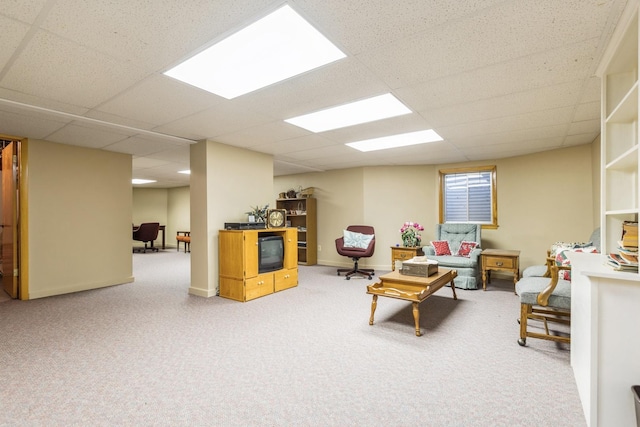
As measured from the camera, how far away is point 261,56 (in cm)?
204

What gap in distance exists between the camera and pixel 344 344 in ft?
8.63

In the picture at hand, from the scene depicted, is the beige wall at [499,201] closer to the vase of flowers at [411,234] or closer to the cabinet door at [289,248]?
the vase of flowers at [411,234]

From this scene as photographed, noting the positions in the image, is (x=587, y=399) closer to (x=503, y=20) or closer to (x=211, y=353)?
(x=503, y=20)

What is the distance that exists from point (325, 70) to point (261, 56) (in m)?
0.47

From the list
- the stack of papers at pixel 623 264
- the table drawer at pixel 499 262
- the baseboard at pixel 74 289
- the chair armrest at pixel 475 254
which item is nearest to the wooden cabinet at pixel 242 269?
the baseboard at pixel 74 289

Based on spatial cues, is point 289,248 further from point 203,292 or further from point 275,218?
point 203,292

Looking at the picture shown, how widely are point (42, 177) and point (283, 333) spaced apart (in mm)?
4062

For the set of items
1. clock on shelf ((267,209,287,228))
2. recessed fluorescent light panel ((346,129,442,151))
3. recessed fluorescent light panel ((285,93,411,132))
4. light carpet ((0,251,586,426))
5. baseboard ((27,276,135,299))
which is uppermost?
recessed fluorescent light panel ((285,93,411,132))

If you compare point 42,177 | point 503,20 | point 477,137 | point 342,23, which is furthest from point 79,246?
point 477,137

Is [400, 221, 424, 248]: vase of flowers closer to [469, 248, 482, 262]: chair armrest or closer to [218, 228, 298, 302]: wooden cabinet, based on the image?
[469, 248, 482, 262]: chair armrest

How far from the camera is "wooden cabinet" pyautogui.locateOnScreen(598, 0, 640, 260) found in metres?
1.94

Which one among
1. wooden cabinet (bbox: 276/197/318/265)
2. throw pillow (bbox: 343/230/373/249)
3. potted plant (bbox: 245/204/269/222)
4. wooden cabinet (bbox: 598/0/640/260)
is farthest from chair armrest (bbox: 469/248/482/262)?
wooden cabinet (bbox: 276/197/318/265)

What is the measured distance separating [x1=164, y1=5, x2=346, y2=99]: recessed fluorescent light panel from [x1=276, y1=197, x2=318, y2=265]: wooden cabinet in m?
4.54

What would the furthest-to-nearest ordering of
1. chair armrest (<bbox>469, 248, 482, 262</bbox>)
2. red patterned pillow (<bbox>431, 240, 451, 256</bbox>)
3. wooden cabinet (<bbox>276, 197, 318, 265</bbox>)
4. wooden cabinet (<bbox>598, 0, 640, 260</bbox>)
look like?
wooden cabinet (<bbox>276, 197, 318, 265</bbox>)
red patterned pillow (<bbox>431, 240, 451, 256</bbox>)
chair armrest (<bbox>469, 248, 482, 262</bbox>)
wooden cabinet (<bbox>598, 0, 640, 260</bbox>)
